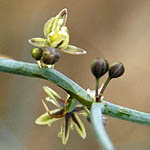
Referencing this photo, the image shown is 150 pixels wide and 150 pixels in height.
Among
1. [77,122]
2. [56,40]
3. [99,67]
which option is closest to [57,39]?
[56,40]

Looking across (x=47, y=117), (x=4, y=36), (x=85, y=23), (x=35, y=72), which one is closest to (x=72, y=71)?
(x=85, y=23)

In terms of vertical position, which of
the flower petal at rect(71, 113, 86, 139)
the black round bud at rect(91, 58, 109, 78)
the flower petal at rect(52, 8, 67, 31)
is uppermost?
the flower petal at rect(52, 8, 67, 31)

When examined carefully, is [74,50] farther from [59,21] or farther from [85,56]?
[85,56]

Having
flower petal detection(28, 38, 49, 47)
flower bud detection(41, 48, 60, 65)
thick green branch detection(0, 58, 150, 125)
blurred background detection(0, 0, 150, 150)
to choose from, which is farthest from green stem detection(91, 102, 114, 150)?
blurred background detection(0, 0, 150, 150)

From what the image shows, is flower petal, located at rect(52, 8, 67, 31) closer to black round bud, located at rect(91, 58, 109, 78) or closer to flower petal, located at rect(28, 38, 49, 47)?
flower petal, located at rect(28, 38, 49, 47)

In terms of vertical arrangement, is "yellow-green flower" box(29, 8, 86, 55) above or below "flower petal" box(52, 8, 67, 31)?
below

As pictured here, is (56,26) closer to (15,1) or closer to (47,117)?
(47,117)

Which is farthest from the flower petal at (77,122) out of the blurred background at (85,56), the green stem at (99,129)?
the blurred background at (85,56)
